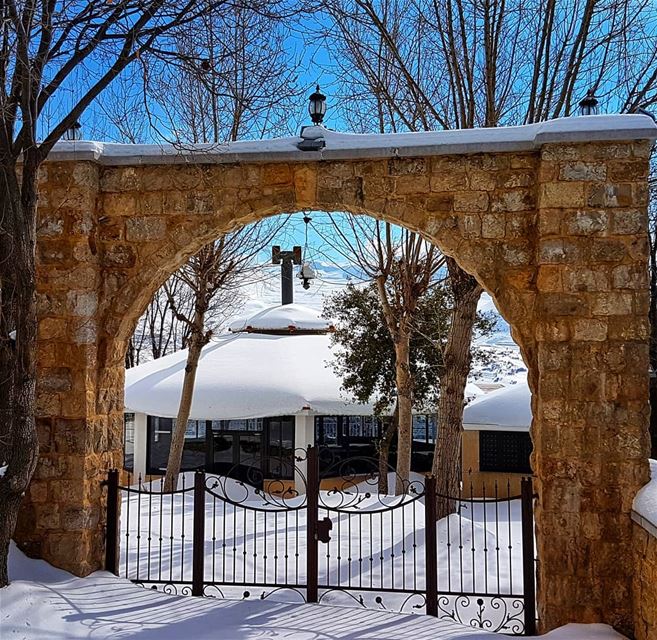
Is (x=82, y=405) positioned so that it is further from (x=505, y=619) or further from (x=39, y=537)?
(x=505, y=619)

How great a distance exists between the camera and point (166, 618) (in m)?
4.25

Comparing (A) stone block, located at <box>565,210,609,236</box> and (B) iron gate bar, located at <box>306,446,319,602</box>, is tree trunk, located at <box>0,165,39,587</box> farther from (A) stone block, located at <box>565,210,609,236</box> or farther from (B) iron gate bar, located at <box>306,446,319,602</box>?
(A) stone block, located at <box>565,210,609,236</box>

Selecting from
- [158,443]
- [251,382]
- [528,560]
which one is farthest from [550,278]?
[158,443]

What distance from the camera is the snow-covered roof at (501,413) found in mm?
11312

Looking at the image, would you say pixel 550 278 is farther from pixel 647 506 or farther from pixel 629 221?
pixel 647 506

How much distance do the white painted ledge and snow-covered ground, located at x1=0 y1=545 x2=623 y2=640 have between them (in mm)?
3088

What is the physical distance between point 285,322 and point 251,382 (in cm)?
284

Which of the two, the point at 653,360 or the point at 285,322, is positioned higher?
the point at 285,322

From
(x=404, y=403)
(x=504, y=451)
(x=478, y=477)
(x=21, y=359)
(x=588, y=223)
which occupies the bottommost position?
(x=478, y=477)

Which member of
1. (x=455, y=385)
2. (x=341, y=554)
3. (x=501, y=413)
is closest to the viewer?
(x=341, y=554)

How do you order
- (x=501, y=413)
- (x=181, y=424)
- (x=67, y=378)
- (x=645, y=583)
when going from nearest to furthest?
1. (x=645, y=583)
2. (x=67, y=378)
3. (x=181, y=424)
4. (x=501, y=413)

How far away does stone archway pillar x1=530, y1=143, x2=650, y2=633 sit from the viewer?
4230 mm

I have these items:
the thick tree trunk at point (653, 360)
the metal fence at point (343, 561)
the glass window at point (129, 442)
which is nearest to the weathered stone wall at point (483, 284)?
the metal fence at point (343, 561)

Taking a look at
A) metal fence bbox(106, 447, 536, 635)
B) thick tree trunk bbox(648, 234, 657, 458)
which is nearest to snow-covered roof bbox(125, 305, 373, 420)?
metal fence bbox(106, 447, 536, 635)
